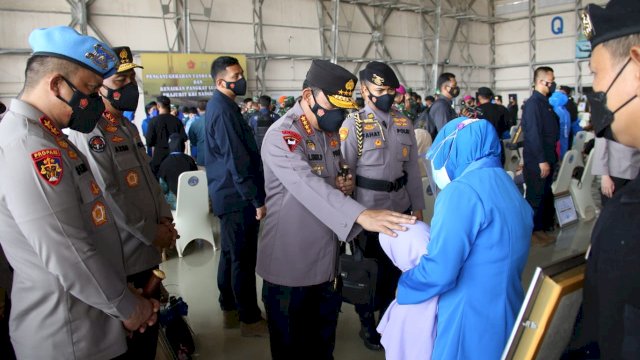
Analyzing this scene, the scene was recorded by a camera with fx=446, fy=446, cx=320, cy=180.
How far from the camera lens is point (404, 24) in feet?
55.8

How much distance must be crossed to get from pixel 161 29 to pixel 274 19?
11.4ft

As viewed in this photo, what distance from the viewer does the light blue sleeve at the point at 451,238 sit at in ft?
4.68

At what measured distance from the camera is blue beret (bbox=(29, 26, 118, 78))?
1.42 m

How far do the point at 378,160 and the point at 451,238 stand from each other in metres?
1.47

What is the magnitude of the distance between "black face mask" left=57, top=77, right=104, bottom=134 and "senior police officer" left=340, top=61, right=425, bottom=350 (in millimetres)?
1594

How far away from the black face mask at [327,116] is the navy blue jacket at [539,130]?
9.90 ft

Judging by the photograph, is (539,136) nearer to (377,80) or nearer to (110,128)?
(377,80)

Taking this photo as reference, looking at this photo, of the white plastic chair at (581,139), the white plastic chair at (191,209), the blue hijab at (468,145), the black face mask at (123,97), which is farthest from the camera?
the white plastic chair at (581,139)

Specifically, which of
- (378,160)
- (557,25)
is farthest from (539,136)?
(557,25)

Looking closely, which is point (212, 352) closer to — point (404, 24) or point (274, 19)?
point (274, 19)

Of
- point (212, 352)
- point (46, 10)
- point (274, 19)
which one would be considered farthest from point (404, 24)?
point (212, 352)

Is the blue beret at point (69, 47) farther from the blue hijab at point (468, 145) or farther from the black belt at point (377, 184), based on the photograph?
the black belt at point (377, 184)

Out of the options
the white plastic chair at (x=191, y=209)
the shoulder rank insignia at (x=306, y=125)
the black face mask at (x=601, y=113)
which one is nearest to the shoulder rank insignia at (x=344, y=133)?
the shoulder rank insignia at (x=306, y=125)

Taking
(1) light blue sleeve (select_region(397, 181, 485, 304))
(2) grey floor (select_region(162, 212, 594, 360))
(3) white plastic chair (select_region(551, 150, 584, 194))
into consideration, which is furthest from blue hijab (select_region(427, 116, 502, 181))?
(3) white plastic chair (select_region(551, 150, 584, 194))
